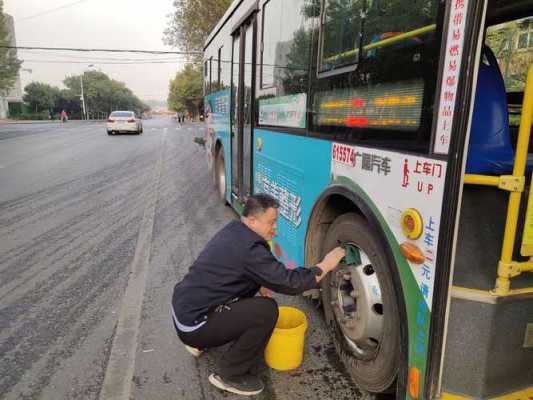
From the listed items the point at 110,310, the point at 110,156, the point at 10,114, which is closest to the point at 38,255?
the point at 110,310

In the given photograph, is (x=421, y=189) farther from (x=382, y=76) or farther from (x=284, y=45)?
(x=284, y=45)

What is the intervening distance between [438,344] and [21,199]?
837 cm

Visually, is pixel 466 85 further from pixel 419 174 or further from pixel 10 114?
pixel 10 114

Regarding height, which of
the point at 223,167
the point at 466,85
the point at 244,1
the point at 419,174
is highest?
the point at 244,1

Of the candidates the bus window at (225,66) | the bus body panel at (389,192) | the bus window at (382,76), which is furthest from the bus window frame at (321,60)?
the bus window at (225,66)

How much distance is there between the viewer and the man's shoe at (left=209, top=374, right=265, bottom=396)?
109 inches

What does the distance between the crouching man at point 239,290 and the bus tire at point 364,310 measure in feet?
0.60

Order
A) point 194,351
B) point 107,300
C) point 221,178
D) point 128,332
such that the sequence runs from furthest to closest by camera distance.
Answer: point 221,178
point 107,300
point 128,332
point 194,351

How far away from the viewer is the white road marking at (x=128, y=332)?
9.33 ft

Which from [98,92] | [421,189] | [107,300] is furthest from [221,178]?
[98,92]

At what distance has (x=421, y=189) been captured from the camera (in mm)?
1972

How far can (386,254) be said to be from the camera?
2.26 metres

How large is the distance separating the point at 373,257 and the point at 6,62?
5870 centimetres

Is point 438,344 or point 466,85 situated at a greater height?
point 466,85
